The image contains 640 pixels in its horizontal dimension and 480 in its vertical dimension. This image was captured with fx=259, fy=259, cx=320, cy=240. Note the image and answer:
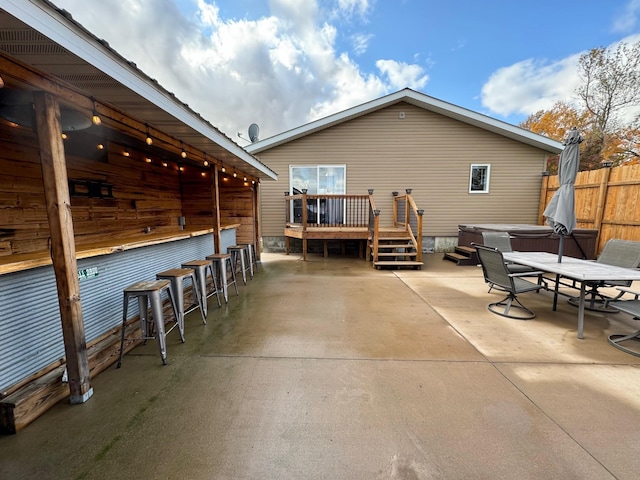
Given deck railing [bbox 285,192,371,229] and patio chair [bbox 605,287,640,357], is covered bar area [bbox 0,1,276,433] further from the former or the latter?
patio chair [bbox 605,287,640,357]

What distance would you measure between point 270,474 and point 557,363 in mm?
2718

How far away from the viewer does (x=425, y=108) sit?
325 inches

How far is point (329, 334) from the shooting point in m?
3.04

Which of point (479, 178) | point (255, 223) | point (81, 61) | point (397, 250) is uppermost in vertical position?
point (479, 178)

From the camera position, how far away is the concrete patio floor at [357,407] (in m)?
1.44

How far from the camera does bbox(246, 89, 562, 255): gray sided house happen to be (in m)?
8.34

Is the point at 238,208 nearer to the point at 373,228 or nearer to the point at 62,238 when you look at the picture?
the point at 373,228

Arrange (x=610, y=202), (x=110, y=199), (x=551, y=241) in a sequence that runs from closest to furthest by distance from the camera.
Answer: 1. (x=110, y=199)
2. (x=551, y=241)
3. (x=610, y=202)

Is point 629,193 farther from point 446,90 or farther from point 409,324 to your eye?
point 446,90

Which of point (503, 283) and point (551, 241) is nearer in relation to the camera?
point (503, 283)

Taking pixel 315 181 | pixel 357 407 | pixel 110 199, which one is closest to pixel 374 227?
pixel 315 181

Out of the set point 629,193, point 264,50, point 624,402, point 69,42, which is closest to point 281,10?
point 264,50

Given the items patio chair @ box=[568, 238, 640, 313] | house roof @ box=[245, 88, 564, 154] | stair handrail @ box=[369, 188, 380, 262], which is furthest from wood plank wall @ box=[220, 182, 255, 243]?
patio chair @ box=[568, 238, 640, 313]

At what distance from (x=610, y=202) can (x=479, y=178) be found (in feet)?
10.2
